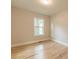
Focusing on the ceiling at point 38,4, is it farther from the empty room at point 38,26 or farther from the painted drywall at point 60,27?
the painted drywall at point 60,27

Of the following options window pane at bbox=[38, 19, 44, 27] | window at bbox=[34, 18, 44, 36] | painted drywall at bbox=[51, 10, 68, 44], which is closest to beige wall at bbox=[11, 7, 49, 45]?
window at bbox=[34, 18, 44, 36]

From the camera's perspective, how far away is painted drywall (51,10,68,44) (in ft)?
15.9

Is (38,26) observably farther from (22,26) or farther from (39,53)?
(39,53)

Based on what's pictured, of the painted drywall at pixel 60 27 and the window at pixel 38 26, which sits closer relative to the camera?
the painted drywall at pixel 60 27

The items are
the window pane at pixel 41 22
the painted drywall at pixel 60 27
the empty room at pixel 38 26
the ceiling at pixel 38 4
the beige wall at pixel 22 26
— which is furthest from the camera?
the window pane at pixel 41 22

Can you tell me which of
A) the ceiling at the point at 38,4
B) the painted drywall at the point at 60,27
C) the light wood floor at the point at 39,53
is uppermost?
the ceiling at the point at 38,4

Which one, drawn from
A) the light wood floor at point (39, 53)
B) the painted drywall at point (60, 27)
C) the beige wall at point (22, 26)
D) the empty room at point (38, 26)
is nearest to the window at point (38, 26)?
the empty room at point (38, 26)

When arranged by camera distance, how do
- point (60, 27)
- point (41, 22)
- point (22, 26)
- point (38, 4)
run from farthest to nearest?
point (41, 22) → point (60, 27) → point (22, 26) → point (38, 4)

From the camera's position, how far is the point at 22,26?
471 centimetres

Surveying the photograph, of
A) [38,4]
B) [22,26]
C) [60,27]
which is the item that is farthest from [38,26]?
[38,4]

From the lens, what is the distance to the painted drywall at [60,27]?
4.86 meters

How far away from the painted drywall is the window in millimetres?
844

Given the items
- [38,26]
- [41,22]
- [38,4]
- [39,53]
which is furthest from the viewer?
[41,22]
